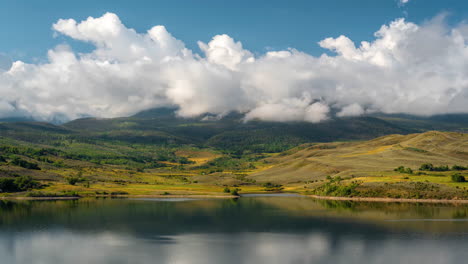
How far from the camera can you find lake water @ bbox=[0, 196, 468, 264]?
80.2m

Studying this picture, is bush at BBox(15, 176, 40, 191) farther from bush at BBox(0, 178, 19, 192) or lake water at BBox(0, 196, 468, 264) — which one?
lake water at BBox(0, 196, 468, 264)

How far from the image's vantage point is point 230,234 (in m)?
102

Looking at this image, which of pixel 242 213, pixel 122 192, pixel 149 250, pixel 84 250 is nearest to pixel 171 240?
pixel 149 250

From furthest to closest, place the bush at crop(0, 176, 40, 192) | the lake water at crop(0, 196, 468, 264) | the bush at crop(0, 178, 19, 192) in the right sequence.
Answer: the bush at crop(0, 176, 40, 192), the bush at crop(0, 178, 19, 192), the lake water at crop(0, 196, 468, 264)

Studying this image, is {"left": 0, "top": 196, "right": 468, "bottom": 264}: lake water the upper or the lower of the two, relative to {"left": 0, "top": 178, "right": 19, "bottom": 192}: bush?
lower

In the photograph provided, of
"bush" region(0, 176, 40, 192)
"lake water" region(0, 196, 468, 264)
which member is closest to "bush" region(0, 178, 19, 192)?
"bush" region(0, 176, 40, 192)

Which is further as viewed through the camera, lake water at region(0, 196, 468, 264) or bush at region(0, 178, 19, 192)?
bush at region(0, 178, 19, 192)

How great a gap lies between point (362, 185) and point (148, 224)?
358 ft

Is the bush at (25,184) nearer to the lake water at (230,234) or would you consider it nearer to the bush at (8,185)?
the bush at (8,185)

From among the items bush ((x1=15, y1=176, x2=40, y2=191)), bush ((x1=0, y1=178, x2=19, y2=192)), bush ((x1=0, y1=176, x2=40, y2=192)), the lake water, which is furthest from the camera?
bush ((x1=15, y1=176, x2=40, y2=191))

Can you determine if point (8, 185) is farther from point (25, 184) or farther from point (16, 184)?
point (25, 184)

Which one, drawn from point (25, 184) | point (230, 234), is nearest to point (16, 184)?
point (25, 184)

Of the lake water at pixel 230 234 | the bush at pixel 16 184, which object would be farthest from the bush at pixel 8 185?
the lake water at pixel 230 234

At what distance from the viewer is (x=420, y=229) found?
107m
